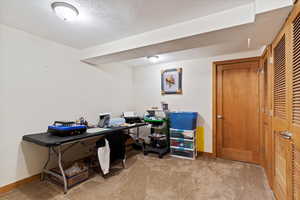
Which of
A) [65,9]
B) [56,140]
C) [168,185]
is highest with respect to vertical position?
[65,9]

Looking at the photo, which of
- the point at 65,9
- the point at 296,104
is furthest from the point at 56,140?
the point at 296,104

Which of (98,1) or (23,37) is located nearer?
(98,1)

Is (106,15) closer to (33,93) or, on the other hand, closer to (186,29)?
(186,29)

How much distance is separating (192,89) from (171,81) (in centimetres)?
59

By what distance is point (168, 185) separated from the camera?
220cm

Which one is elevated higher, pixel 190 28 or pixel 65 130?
pixel 190 28

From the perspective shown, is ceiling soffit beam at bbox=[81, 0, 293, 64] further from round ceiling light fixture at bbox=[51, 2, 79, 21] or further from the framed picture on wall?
the framed picture on wall

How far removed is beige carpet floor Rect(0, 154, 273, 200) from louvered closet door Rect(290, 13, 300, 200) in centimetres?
90

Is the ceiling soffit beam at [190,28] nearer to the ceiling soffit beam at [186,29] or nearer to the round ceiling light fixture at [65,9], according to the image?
the ceiling soffit beam at [186,29]

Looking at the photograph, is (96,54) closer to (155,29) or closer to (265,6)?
(155,29)

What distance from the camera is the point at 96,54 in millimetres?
2770

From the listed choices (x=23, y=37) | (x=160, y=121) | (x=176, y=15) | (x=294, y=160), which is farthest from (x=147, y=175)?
(x=23, y=37)

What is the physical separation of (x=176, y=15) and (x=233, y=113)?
2.45m

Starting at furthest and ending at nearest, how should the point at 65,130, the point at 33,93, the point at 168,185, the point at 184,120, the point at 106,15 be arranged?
the point at 184,120 → the point at 33,93 → the point at 168,185 → the point at 65,130 → the point at 106,15
